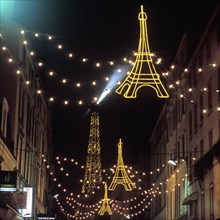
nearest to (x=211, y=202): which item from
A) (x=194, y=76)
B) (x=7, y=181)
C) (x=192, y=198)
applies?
(x=192, y=198)

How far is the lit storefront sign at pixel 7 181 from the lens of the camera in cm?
2627

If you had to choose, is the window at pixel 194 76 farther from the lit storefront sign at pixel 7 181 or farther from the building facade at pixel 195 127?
the lit storefront sign at pixel 7 181

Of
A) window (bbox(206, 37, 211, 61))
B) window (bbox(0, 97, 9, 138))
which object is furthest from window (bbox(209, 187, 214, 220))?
window (bbox(0, 97, 9, 138))

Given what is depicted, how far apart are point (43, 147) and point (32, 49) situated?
1935cm

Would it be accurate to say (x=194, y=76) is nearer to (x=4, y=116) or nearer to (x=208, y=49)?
(x=208, y=49)

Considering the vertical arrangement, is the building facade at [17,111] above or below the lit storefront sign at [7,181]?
above

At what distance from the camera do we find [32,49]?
39.9 m

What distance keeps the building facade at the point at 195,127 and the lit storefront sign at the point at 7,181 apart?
29.5 ft

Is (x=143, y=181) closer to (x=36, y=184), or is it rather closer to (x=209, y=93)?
(x=36, y=184)

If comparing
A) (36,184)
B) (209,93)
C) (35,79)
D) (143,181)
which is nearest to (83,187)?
(143,181)

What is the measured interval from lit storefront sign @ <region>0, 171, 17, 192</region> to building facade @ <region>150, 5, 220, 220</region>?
8990mm

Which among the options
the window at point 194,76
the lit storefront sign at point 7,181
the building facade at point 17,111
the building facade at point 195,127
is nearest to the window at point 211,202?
the building facade at point 195,127

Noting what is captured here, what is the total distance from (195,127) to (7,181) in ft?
54.3

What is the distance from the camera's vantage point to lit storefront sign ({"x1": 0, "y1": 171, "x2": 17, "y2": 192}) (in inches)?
1034
